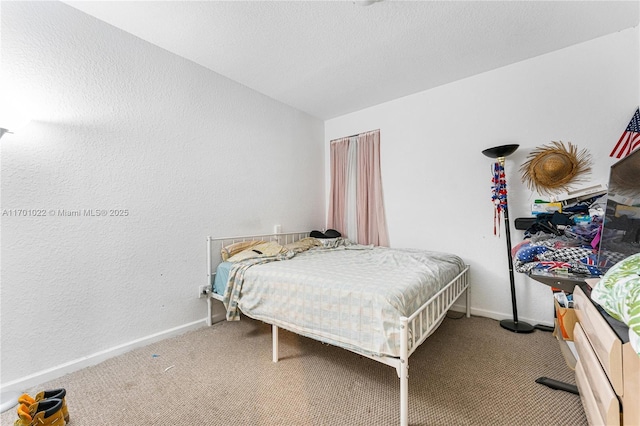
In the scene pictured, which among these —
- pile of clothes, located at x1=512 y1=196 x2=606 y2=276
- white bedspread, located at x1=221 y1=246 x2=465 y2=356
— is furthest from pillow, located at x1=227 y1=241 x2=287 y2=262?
pile of clothes, located at x1=512 y1=196 x2=606 y2=276

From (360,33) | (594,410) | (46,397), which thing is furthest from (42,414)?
(360,33)

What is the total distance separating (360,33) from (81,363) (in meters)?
3.07

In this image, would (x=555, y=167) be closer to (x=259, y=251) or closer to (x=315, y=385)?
(x=315, y=385)

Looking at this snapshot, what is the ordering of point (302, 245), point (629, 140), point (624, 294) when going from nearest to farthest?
point (624, 294) → point (629, 140) → point (302, 245)

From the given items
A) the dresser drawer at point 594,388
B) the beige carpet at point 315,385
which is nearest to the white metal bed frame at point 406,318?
the beige carpet at point 315,385

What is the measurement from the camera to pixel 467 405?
1.34 meters

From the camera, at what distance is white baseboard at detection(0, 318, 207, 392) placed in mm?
1514

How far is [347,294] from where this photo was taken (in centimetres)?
143

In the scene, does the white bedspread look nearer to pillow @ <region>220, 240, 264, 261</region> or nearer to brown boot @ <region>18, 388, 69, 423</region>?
pillow @ <region>220, 240, 264, 261</region>

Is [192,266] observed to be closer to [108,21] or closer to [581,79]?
[108,21]

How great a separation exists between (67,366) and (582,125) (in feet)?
13.9

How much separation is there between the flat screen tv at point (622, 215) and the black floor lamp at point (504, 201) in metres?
1.04

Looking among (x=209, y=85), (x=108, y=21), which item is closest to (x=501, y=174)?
(x=209, y=85)

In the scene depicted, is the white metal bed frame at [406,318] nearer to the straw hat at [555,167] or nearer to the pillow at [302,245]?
the pillow at [302,245]
